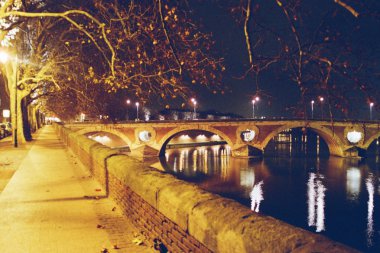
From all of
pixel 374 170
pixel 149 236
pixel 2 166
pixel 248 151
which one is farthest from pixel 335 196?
pixel 149 236

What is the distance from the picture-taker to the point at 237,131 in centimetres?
5391

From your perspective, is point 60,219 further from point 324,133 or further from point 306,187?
point 324,133

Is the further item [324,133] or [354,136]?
[354,136]

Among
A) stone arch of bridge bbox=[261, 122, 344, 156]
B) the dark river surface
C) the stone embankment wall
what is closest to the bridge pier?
stone arch of bridge bbox=[261, 122, 344, 156]

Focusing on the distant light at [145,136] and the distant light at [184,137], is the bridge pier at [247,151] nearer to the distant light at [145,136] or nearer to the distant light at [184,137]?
the distant light at [145,136]

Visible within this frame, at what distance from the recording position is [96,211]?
248 inches

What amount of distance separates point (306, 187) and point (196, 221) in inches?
1301

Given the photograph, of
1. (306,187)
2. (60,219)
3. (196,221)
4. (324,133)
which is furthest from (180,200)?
(324,133)

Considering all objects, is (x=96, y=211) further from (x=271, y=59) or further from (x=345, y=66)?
(x=345, y=66)

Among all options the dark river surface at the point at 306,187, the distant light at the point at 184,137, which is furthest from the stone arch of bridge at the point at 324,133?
the distant light at the point at 184,137

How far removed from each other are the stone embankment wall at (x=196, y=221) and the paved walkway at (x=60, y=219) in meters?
0.37

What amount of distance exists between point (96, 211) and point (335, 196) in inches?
1126

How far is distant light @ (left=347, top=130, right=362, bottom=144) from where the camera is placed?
5303 centimetres

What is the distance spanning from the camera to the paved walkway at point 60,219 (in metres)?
4.59
